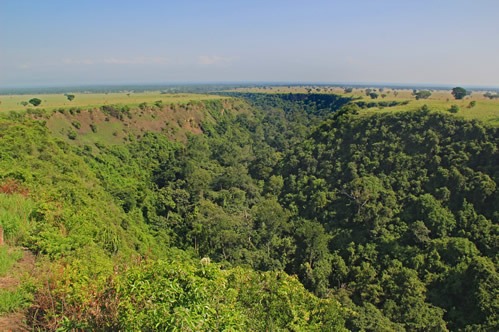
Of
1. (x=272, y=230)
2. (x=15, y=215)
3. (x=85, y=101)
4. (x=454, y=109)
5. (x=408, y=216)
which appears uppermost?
(x=85, y=101)

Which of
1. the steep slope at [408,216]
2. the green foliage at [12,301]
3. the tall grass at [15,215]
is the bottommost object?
the steep slope at [408,216]

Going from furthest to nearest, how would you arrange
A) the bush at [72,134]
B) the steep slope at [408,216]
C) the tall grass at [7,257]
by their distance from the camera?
the bush at [72,134]
the steep slope at [408,216]
the tall grass at [7,257]

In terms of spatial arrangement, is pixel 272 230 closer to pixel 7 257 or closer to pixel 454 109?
pixel 7 257

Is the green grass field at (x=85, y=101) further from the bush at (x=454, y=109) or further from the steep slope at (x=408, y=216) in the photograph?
the bush at (x=454, y=109)

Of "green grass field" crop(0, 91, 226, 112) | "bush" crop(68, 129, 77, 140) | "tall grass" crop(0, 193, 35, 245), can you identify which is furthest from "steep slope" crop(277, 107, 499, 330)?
"green grass field" crop(0, 91, 226, 112)

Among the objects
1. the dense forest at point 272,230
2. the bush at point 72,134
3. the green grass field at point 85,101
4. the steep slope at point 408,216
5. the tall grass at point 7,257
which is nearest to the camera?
the dense forest at point 272,230

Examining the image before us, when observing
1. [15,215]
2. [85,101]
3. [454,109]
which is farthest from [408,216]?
[85,101]

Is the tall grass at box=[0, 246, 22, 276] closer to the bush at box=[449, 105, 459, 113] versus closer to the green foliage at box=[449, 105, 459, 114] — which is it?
the green foliage at box=[449, 105, 459, 114]

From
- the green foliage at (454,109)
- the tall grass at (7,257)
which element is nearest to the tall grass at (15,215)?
the tall grass at (7,257)

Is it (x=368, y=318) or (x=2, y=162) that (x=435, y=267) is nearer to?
(x=368, y=318)
